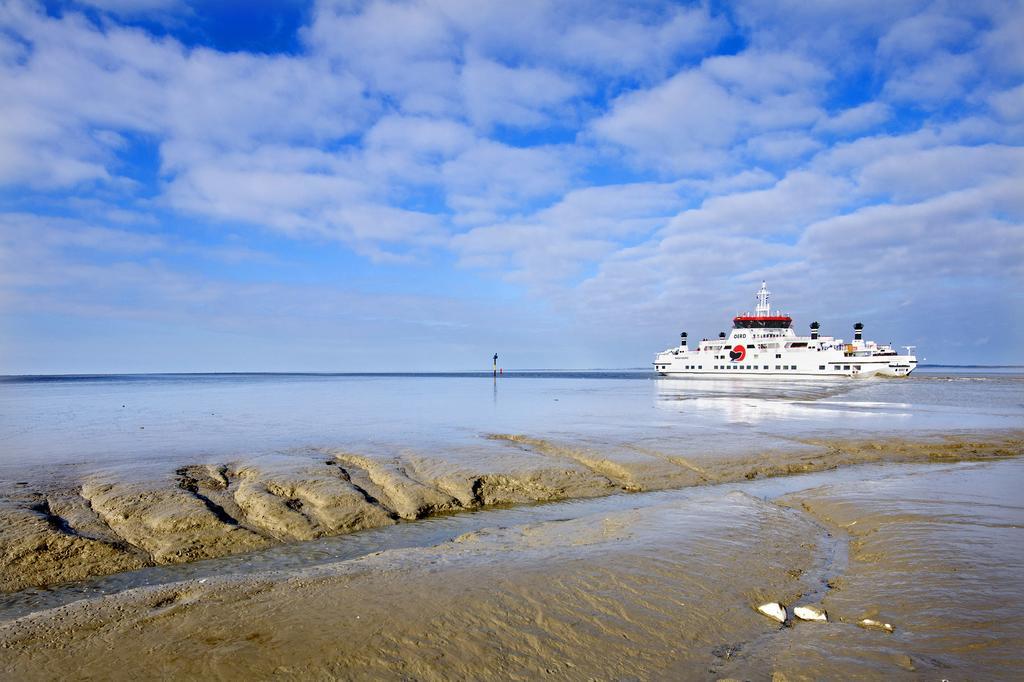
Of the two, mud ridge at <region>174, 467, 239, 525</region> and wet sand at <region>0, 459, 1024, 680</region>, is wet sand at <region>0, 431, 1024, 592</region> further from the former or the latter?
wet sand at <region>0, 459, 1024, 680</region>

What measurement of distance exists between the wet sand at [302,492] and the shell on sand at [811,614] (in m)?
5.80

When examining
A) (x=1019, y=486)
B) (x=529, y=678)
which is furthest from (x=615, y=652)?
(x=1019, y=486)

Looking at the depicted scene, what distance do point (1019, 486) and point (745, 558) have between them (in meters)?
8.30

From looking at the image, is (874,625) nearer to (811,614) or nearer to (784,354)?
(811,614)

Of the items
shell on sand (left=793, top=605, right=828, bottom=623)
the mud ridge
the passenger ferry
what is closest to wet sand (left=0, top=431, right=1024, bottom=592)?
the mud ridge

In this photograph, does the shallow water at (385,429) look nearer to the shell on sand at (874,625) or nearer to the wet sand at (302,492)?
the wet sand at (302,492)

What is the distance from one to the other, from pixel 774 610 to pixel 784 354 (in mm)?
105901

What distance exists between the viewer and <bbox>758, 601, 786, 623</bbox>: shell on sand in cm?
508

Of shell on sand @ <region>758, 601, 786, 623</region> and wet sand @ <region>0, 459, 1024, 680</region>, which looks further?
shell on sand @ <region>758, 601, 786, 623</region>

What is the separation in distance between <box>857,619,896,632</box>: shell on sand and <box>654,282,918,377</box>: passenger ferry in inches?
4089

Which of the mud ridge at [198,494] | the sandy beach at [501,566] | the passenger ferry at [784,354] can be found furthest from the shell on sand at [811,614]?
the passenger ferry at [784,354]

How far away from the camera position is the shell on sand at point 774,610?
5.08m

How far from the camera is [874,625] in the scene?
4.83 m

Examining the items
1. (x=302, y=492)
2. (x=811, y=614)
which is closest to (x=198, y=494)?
(x=302, y=492)
